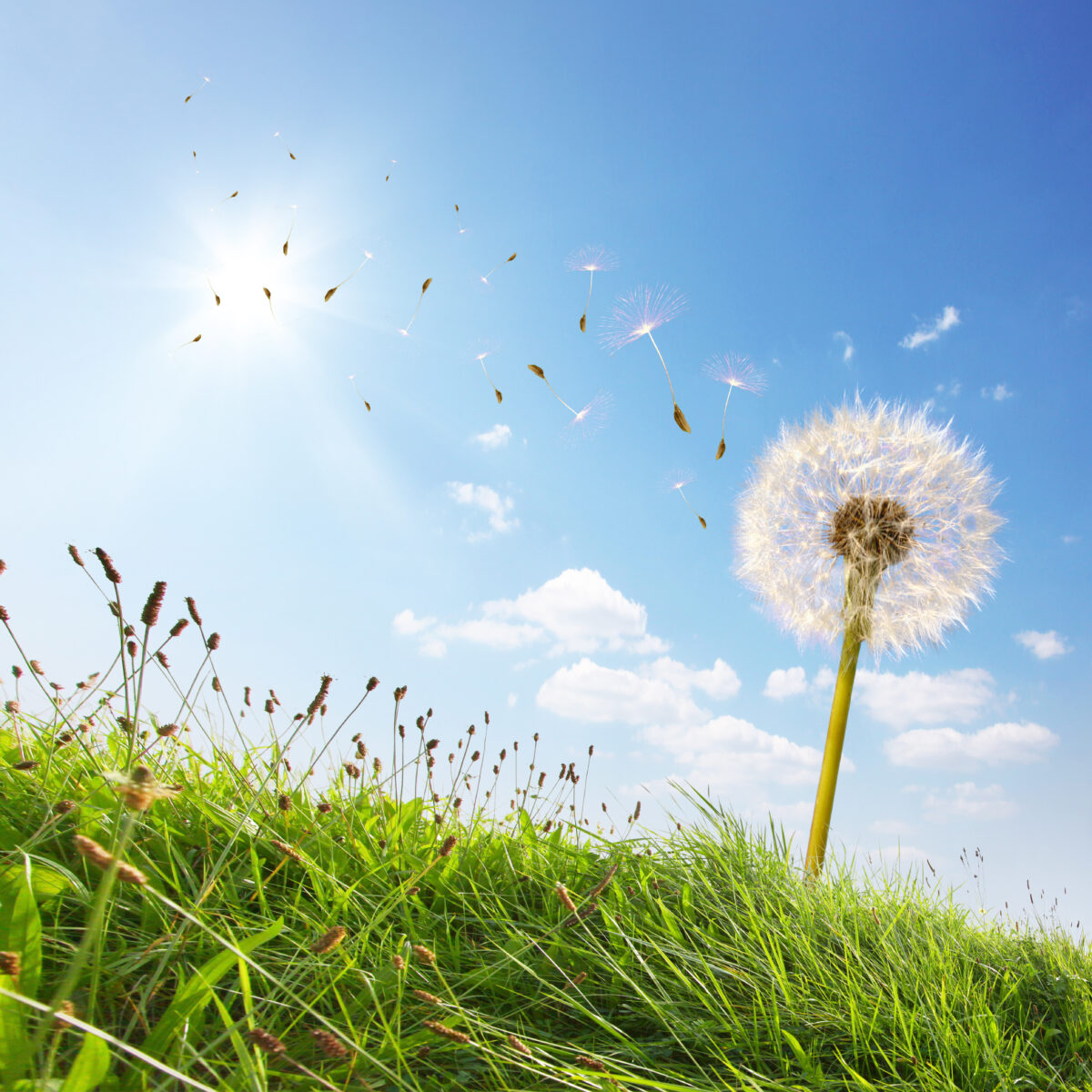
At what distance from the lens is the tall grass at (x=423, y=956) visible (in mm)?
1599

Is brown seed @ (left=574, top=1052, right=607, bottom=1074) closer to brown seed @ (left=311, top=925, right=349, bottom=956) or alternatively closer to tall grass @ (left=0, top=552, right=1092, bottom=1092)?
tall grass @ (left=0, top=552, right=1092, bottom=1092)

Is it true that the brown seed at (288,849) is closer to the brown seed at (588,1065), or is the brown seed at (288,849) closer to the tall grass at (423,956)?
the tall grass at (423,956)

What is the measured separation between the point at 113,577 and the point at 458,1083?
1475 millimetres

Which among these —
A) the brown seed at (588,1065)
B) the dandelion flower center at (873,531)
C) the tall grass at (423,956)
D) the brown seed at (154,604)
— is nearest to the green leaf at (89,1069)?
the tall grass at (423,956)

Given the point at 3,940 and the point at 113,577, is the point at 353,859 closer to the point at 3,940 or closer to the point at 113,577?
the point at 3,940

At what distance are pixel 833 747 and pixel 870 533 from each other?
5.62 ft

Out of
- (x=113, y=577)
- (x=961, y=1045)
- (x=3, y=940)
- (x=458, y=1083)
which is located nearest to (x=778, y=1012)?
(x=961, y=1045)

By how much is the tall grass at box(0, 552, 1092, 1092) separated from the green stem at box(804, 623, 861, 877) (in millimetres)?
1391

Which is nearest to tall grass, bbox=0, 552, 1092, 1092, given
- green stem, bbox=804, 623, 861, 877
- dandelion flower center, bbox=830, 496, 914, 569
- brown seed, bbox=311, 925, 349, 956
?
brown seed, bbox=311, 925, 349, 956

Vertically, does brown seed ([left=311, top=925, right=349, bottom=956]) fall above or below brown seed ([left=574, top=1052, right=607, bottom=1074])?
above

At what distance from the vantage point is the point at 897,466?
5.94m

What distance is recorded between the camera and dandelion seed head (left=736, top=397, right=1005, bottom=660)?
580cm

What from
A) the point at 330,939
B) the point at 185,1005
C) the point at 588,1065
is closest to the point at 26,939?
the point at 185,1005

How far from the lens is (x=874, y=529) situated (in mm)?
5840
